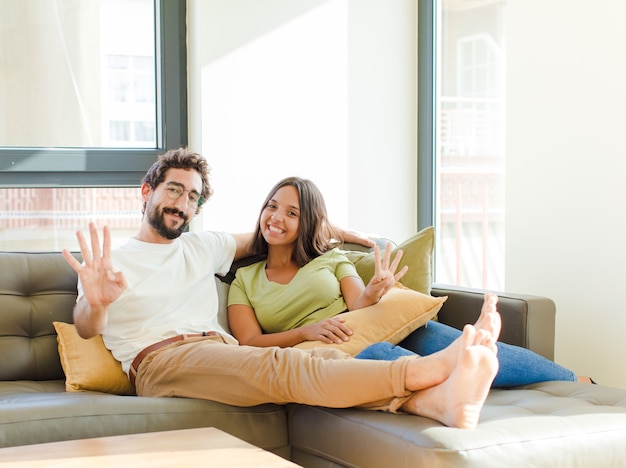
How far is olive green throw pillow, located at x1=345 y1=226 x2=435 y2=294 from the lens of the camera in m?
2.94

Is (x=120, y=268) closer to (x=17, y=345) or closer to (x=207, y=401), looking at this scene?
(x=17, y=345)

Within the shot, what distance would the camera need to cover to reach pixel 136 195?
384cm

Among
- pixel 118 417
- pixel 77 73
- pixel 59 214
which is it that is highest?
pixel 77 73

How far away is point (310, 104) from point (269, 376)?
1995 millimetres

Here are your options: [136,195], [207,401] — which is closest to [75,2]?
[136,195]

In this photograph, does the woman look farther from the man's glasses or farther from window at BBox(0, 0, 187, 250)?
window at BBox(0, 0, 187, 250)

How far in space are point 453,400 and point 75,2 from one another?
2.62 meters

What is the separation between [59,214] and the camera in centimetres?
374

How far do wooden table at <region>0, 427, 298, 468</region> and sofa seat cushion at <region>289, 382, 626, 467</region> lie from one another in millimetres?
288

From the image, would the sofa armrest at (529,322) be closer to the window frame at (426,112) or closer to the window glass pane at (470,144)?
the window glass pane at (470,144)

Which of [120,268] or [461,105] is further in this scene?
[461,105]

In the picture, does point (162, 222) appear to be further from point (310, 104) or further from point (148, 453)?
point (310, 104)

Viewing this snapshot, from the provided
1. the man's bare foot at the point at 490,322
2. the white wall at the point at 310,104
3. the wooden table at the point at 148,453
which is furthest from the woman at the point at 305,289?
the white wall at the point at 310,104

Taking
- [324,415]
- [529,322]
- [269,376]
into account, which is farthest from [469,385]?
[529,322]
